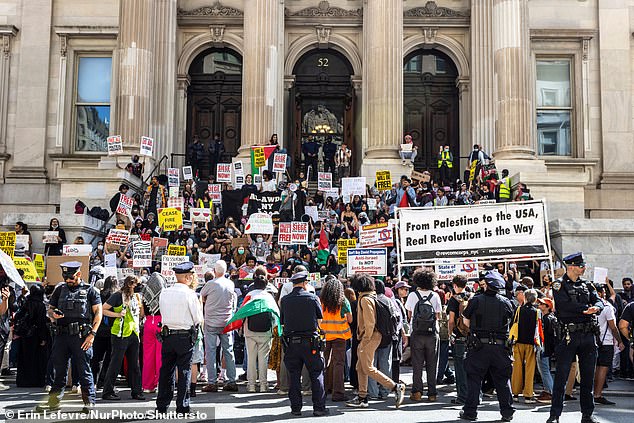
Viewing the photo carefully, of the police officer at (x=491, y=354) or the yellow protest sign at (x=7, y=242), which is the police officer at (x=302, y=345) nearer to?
the police officer at (x=491, y=354)

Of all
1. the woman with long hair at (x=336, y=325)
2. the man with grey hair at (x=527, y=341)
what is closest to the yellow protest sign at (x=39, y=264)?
the woman with long hair at (x=336, y=325)

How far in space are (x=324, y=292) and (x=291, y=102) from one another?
1791 cm

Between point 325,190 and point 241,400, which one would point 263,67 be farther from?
point 241,400

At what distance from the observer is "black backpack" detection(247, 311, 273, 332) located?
1184 cm

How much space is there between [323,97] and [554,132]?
800cm

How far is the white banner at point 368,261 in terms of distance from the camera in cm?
1536

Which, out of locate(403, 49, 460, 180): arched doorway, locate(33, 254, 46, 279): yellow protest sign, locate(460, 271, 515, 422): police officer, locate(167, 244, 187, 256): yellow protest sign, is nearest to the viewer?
locate(460, 271, 515, 422): police officer

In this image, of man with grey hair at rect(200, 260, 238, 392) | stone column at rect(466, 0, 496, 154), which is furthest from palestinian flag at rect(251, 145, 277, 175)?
man with grey hair at rect(200, 260, 238, 392)

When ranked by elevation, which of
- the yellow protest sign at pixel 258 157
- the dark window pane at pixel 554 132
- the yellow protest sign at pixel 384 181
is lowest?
the yellow protest sign at pixel 384 181

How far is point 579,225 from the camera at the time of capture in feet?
59.4

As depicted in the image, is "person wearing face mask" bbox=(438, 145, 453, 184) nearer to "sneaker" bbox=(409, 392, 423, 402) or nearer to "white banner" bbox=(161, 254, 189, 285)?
"white banner" bbox=(161, 254, 189, 285)

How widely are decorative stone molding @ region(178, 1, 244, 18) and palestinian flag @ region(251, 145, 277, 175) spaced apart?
7.35 metres

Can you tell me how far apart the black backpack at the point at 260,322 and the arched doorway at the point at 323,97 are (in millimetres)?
16751

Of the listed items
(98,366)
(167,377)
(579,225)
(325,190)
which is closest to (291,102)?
(325,190)
